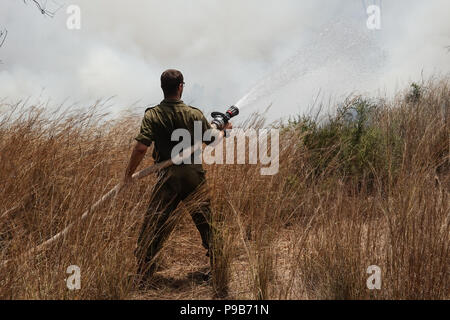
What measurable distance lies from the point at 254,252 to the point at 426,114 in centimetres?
536

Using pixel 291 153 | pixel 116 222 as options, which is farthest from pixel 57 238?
pixel 291 153

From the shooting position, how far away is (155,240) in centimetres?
326

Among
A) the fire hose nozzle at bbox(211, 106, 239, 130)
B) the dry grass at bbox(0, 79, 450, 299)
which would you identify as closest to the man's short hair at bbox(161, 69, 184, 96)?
the fire hose nozzle at bbox(211, 106, 239, 130)

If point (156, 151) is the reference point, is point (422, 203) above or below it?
below

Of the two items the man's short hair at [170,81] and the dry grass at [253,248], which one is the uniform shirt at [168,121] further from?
the dry grass at [253,248]

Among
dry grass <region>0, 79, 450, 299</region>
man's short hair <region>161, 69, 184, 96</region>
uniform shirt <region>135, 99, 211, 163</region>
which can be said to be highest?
man's short hair <region>161, 69, 184, 96</region>

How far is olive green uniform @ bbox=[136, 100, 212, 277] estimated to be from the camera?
3.24 metres

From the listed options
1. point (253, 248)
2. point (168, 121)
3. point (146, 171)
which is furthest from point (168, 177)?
point (253, 248)

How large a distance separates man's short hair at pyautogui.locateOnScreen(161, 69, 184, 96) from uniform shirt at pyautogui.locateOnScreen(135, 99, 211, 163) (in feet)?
0.31

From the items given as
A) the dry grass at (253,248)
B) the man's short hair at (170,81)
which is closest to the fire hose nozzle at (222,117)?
the man's short hair at (170,81)

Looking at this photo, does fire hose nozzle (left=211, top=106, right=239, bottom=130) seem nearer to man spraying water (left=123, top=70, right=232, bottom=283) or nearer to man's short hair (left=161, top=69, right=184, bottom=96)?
man spraying water (left=123, top=70, right=232, bottom=283)

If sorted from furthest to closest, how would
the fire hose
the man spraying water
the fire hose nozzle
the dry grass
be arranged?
the fire hose nozzle → the man spraying water → the fire hose → the dry grass
